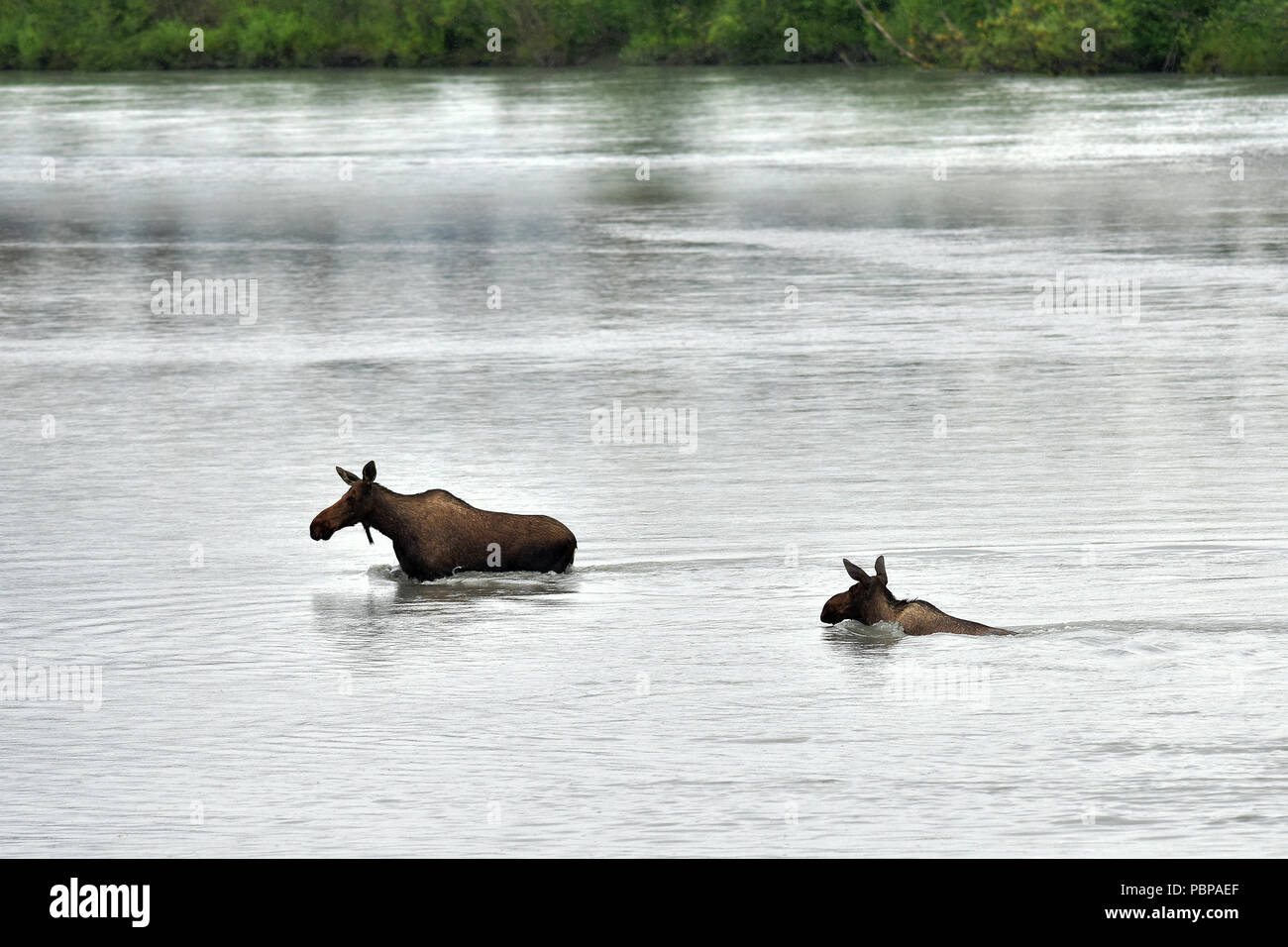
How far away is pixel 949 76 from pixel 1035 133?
1294 inches

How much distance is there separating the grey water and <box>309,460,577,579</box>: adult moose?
0.10 m

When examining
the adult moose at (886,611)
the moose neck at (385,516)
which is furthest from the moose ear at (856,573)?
the moose neck at (385,516)

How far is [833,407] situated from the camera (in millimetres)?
16859

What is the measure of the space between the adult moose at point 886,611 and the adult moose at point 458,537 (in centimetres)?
162

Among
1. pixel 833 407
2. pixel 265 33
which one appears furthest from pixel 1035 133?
pixel 265 33

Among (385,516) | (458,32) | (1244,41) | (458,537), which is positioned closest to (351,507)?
(385,516)

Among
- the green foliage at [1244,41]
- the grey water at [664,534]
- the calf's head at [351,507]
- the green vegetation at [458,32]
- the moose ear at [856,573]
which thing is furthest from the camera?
the green vegetation at [458,32]

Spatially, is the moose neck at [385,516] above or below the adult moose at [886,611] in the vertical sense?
above

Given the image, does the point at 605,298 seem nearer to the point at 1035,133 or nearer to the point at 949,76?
the point at 1035,133

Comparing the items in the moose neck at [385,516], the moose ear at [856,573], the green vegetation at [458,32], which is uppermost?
the green vegetation at [458,32]

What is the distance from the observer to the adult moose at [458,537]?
1191cm

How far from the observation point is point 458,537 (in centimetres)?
1195

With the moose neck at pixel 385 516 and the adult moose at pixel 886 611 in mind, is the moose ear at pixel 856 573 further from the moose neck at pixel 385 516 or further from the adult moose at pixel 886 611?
the moose neck at pixel 385 516

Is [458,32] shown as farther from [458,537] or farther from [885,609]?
[885,609]
